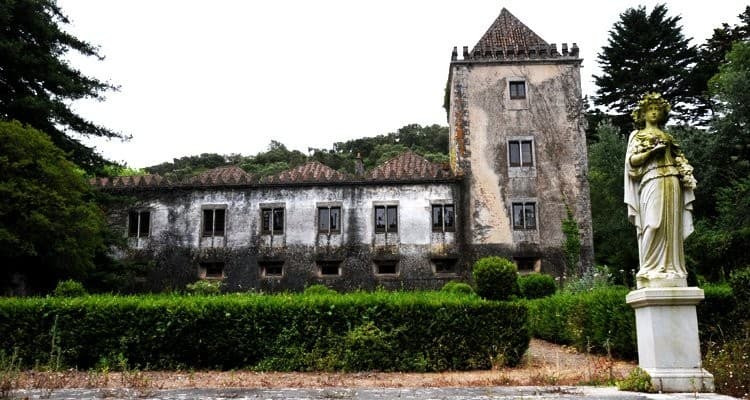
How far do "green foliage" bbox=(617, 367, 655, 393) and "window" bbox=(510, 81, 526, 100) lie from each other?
24336 mm

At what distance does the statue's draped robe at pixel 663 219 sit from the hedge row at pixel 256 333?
467 cm

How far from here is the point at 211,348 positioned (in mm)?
11609

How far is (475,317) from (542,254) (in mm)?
16884

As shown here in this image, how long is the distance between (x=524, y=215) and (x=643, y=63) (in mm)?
18285

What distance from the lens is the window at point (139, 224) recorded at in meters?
29.8

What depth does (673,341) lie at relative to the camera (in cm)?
707

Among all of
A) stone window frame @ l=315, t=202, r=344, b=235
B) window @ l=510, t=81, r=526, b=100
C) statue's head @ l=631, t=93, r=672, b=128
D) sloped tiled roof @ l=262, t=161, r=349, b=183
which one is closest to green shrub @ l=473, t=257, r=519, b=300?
statue's head @ l=631, t=93, r=672, b=128

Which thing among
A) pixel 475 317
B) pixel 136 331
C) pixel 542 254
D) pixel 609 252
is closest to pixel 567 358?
pixel 475 317

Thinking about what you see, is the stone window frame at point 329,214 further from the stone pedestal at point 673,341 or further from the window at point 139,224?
the stone pedestal at point 673,341

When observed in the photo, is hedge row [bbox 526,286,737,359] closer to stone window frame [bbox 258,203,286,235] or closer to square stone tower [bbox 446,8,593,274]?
square stone tower [bbox 446,8,593,274]

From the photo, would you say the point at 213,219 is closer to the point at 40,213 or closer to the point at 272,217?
the point at 272,217

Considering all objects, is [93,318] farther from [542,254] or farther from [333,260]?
[542,254]

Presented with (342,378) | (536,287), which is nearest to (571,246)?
(536,287)

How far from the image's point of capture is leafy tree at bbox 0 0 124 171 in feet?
74.9
